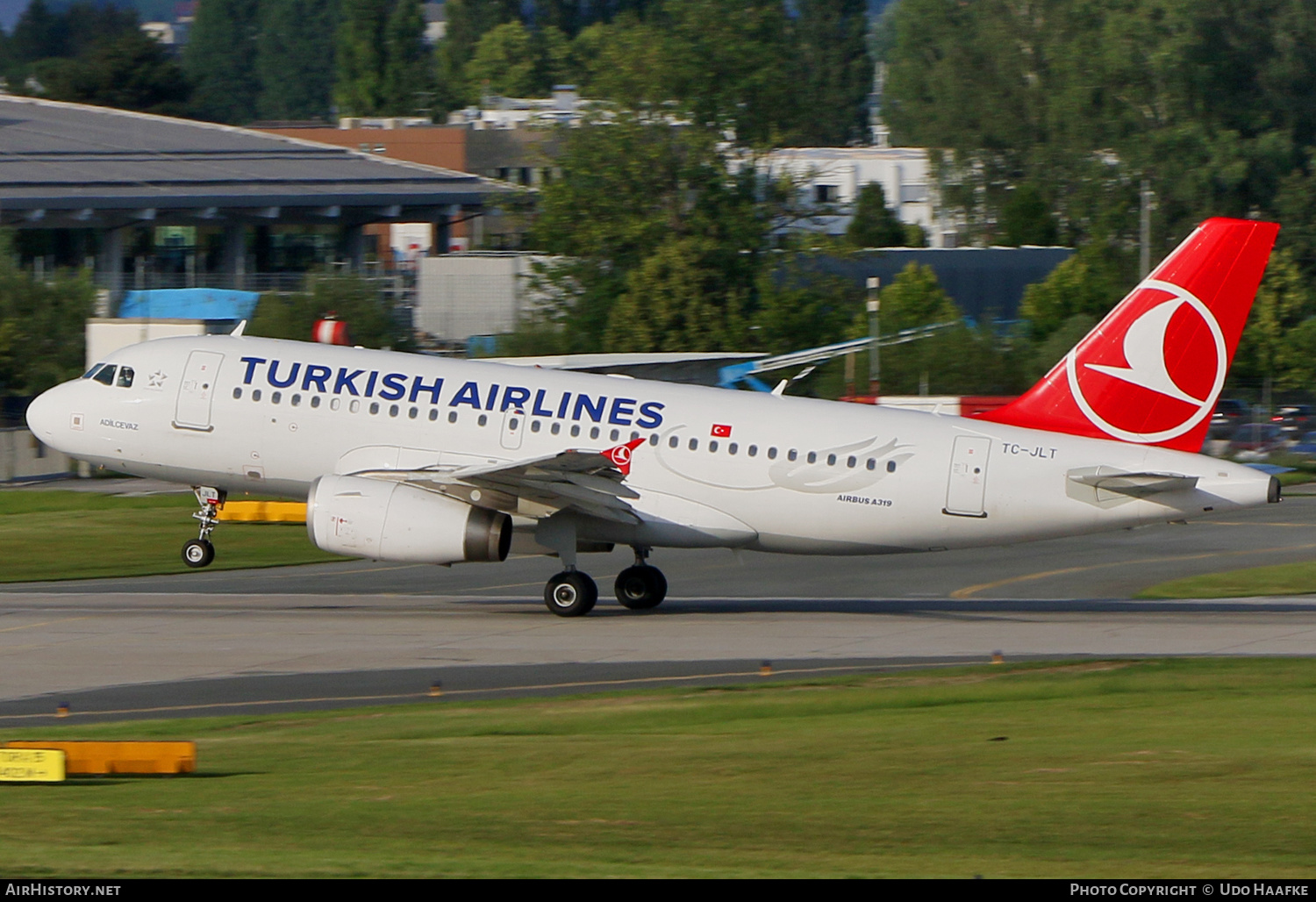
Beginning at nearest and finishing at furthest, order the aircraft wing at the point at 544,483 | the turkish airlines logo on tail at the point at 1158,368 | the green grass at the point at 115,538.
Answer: the aircraft wing at the point at 544,483
the turkish airlines logo on tail at the point at 1158,368
the green grass at the point at 115,538

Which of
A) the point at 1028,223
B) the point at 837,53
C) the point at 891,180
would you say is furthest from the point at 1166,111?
the point at 837,53

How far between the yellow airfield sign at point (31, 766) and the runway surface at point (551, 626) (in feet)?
16.3

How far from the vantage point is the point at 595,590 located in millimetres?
29547

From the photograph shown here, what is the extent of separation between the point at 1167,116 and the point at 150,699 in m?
84.4

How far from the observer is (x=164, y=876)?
11.6 m

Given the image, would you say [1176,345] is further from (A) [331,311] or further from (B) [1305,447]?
(A) [331,311]

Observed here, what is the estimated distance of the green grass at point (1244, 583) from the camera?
34.2 m

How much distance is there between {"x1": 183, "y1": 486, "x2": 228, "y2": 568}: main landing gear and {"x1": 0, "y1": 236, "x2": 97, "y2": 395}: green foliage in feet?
120

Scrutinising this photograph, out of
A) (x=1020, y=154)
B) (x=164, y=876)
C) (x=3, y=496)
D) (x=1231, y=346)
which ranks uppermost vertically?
(x=1020, y=154)

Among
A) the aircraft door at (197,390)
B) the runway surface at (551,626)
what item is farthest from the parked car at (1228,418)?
the aircraft door at (197,390)

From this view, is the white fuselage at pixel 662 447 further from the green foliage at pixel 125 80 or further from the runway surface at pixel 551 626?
the green foliage at pixel 125 80
